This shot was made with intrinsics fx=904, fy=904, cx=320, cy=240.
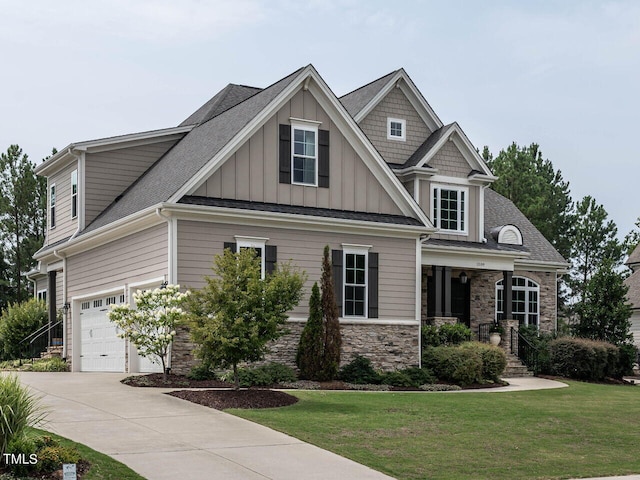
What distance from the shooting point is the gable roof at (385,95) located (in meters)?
29.3

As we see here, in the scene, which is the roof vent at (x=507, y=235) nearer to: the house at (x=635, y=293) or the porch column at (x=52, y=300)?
the house at (x=635, y=293)

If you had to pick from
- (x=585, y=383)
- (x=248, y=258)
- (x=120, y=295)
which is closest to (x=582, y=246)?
(x=585, y=383)

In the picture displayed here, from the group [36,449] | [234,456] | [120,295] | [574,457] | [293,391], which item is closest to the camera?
[36,449]

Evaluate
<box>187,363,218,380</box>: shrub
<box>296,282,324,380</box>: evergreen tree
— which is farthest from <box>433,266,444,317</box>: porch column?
<box>187,363,218,380</box>: shrub

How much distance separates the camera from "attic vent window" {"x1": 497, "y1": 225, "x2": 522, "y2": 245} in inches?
1214

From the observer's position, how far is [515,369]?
2811 cm

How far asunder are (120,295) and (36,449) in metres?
13.7

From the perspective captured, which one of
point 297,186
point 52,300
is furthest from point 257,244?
point 52,300

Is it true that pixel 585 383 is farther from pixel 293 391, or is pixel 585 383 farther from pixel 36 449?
pixel 36 449

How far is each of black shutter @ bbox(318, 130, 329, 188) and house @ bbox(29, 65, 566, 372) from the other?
0.13ft

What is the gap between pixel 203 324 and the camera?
1822 centimetres

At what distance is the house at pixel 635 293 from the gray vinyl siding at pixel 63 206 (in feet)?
77.8

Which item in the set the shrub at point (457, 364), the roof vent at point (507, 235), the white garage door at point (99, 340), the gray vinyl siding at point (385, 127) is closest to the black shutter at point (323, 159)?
the gray vinyl siding at point (385, 127)

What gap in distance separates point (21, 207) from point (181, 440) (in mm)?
32567
